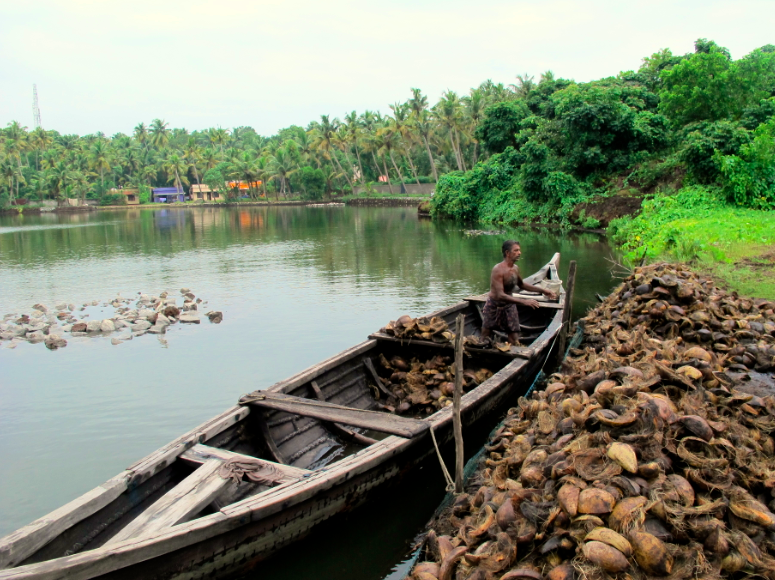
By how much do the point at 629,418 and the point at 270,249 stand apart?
24.1m

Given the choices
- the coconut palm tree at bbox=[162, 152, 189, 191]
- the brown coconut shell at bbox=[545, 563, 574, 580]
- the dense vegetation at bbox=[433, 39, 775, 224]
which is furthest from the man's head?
the coconut palm tree at bbox=[162, 152, 189, 191]

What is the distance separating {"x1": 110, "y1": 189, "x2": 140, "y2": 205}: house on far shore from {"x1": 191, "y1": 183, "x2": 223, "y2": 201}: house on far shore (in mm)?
7674

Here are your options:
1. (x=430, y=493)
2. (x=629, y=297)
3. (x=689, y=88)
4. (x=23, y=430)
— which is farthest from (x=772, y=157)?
(x=23, y=430)

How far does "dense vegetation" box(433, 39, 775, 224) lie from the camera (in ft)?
77.8

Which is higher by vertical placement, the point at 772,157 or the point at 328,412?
the point at 772,157

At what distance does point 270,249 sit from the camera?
26688 millimetres

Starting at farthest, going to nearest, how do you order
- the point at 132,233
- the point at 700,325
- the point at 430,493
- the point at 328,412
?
the point at 132,233, the point at 700,325, the point at 430,493, the point at 328,412

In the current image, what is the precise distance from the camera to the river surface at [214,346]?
19.0 ft

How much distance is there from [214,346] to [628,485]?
30.5ft

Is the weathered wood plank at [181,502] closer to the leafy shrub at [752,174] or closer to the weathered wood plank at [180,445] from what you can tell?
the weathered wood plank at [180,445]

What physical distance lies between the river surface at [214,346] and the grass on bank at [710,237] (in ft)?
5.49

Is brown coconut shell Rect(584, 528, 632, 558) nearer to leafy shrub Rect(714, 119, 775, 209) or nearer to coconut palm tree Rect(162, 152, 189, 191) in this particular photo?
leafy shrub Rect(714, 119, 775, 209)

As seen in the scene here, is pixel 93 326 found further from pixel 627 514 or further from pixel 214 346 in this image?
pixel 627 514

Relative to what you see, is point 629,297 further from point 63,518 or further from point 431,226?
point 431,226
